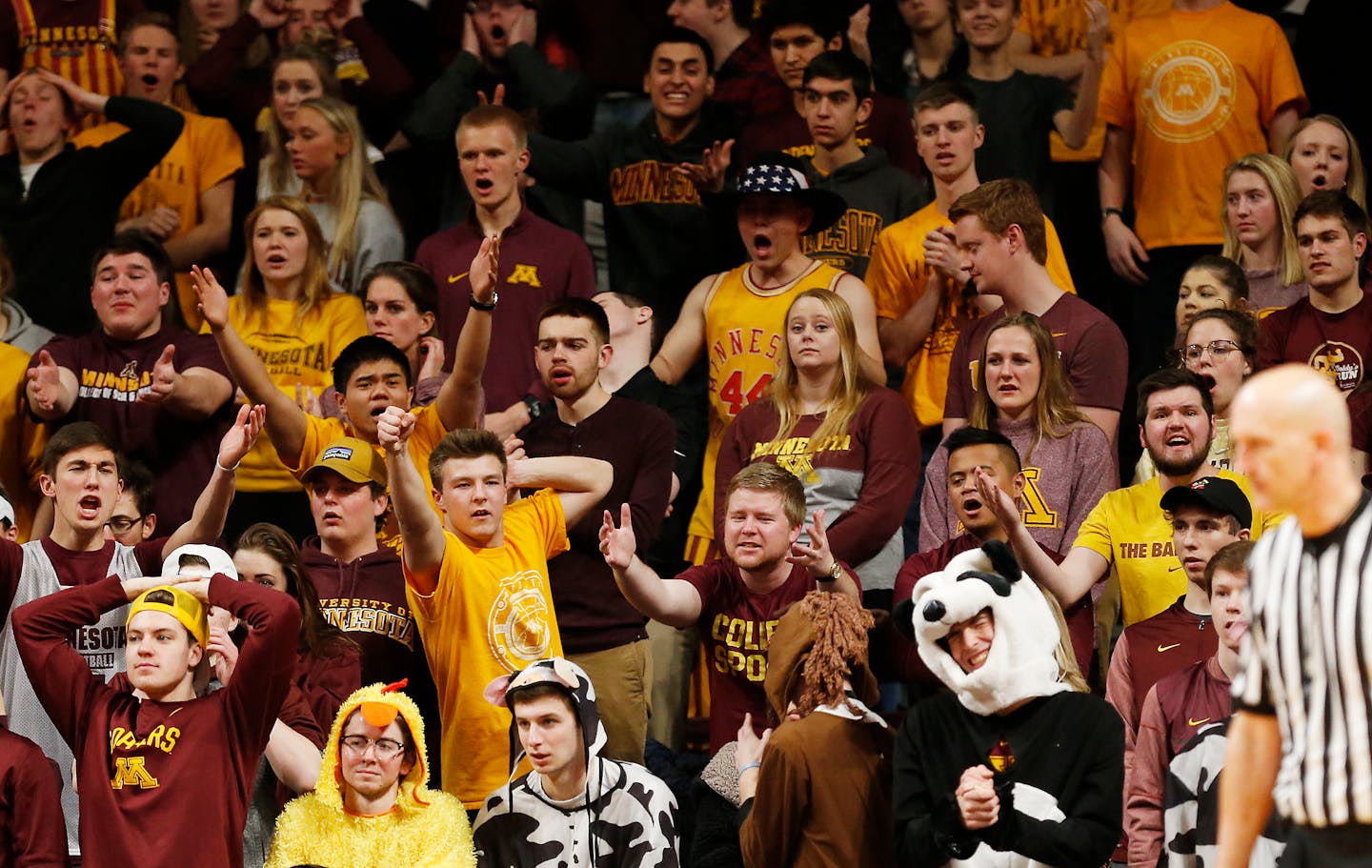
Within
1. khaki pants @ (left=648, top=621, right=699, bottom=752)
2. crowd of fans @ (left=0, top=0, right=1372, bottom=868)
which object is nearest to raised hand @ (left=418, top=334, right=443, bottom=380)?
crowd of fans @ (left=0, top=0, right=1372, bottom=868)

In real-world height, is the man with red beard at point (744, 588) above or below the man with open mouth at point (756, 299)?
below

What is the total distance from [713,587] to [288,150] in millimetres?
3497

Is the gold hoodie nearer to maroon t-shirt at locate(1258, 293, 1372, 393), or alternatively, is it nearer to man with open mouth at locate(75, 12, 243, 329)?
maroon t-shirt at locate(1258, 293, 1372, 393)

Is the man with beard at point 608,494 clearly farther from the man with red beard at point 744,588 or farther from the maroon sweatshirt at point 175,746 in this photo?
the maroon sweatshirt at point 175,746

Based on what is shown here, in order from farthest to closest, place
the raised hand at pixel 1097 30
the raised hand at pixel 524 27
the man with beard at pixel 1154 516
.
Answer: the raised hand at pixel 524 27
the raised hand at pixel 1097 30
the man with beard at pixel 1154 516

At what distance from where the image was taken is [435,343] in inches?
286

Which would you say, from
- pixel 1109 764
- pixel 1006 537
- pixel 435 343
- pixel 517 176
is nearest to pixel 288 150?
pixel 517 176

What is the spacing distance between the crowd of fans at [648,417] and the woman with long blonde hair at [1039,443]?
16mm

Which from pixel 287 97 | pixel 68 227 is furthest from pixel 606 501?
pixel 68 227

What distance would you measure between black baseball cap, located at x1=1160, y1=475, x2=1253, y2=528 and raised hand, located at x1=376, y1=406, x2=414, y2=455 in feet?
7.21

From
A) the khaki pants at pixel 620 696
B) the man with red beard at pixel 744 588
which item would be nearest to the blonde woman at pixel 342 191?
the khaki pants at pixel 620 696

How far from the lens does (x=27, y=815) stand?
526 cm

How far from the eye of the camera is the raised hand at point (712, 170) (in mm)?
8055

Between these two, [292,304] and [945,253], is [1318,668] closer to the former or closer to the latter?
[945,253]
